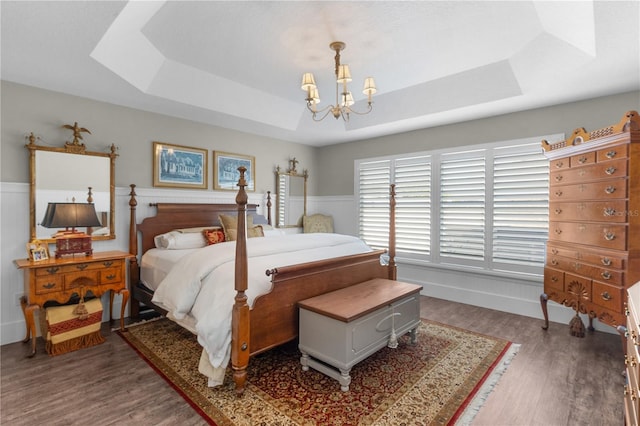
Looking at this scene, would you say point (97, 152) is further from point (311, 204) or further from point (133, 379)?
point (311, 204)

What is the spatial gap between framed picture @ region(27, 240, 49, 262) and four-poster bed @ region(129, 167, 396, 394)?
86 centimetres

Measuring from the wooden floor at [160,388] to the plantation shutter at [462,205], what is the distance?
1.47 m

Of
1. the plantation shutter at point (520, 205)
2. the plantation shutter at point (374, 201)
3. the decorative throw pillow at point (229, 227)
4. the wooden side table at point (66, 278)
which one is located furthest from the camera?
the plantation shutter at point (374, 201)

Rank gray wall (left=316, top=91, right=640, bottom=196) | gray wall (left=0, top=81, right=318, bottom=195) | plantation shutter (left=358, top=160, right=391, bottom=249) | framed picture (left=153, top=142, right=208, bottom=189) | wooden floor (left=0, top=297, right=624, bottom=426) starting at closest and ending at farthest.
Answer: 1. wooden floor (left=0, top=297, right=624, bottom=426)
2. gray wall (left=0, top=81, right=318, bottom=195)
3. gray wall (left=316, top=91, right=640, bottom=196)
4. framed picture (left=153, top=142, right=208, bottom=189)
5. plantation shutter (left=358, top=160, right=391, bottom=249)

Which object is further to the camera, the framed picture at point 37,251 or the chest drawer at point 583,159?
the framed picture at point 37,251

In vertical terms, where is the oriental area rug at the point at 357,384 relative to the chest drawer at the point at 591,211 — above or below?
below

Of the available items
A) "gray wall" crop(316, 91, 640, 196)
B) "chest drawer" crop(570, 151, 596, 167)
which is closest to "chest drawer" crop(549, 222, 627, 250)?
"chest drawer" crop(570, 151, 596, 167)

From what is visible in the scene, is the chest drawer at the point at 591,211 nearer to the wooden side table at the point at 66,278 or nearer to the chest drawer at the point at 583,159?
the chest drawer at the point at 583,159

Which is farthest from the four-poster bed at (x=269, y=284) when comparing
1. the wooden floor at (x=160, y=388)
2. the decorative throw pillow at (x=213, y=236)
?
the decorative throw pillow at (x=213, y=236)

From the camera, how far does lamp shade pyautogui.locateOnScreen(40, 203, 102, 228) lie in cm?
→ 289

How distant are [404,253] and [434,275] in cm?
56

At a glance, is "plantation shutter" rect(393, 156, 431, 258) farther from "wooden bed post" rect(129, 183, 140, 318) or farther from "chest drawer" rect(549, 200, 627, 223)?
"wooden bed post" rect(129, 183, 140, 318)

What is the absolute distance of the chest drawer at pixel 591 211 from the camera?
2.59 metres

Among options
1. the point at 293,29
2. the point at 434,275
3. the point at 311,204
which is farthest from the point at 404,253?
the point at 293,29
